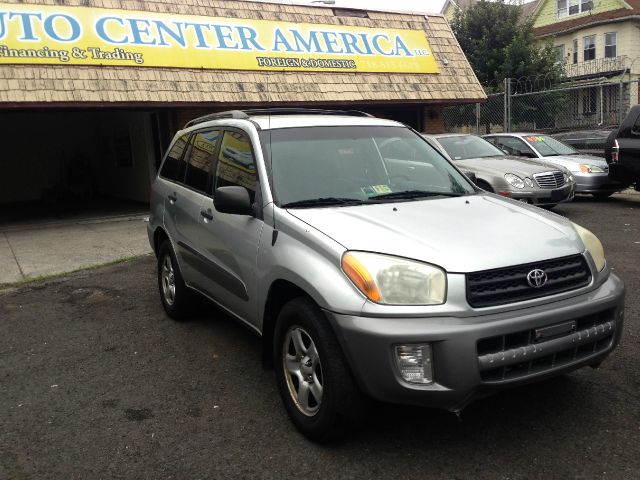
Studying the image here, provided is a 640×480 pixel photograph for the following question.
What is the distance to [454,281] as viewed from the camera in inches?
110

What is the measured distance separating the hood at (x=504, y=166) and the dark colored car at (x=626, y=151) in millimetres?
1491

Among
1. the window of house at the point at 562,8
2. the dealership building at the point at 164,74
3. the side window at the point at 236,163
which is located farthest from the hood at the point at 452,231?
the window of house at the point at 562,8

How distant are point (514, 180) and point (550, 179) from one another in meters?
0.57

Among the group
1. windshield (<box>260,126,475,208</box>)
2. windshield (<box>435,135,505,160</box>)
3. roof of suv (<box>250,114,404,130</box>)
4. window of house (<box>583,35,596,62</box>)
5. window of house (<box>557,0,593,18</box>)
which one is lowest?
windshield (<box>435,135,505,160</box>)

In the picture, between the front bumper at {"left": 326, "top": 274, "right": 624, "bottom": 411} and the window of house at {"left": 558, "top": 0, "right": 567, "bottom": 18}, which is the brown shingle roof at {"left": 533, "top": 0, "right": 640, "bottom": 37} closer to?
the window of house at {"left": 558, "top": 0, "right": 567, "bottom": 18}

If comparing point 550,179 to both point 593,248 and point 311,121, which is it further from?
point 593,248

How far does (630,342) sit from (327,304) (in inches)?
102

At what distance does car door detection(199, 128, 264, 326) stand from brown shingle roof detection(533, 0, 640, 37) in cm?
3306

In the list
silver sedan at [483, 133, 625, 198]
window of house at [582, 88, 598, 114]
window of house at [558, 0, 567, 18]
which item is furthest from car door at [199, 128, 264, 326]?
window of house at [558, 0, 567, 18]

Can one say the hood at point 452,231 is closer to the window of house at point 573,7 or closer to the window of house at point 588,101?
the window of house at point 588,101

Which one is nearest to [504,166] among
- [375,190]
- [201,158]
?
[201,158]

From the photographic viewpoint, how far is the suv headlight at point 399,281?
2799 mm

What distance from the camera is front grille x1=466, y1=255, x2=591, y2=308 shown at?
281cm

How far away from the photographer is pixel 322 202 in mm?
3660
